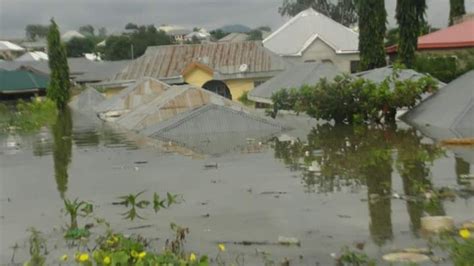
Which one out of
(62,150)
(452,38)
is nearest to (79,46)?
(452,38)

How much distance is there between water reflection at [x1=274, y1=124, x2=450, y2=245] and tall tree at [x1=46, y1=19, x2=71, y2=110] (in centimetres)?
2107

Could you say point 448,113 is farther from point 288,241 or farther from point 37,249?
point 37,249

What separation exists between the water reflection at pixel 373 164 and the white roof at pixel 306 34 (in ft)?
95.7

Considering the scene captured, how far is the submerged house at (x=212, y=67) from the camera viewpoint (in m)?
38.4

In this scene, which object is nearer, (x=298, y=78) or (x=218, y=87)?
(x=298, y=78)

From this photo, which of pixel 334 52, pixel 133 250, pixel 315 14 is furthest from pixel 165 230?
pixel 315 14

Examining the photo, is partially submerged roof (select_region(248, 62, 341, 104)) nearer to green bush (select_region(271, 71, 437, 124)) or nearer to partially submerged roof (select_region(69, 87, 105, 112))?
green bush (select_region(271, 71, 437, 124))

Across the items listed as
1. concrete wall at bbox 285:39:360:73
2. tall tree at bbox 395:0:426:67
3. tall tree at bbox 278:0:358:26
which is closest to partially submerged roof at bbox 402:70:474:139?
tall tree at bbox 395:0:426:67

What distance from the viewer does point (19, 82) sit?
49.8m

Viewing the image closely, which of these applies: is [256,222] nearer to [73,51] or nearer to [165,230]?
[165,230]

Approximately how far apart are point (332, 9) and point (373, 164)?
67.5 metres

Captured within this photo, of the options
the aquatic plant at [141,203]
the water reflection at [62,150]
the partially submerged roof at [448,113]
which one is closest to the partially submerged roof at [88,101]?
the water reflection at [62,150]

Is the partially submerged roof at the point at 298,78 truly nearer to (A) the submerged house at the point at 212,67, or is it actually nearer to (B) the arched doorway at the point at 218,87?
(A) the submerged house at the point at 212,67

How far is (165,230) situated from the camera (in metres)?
7.94
